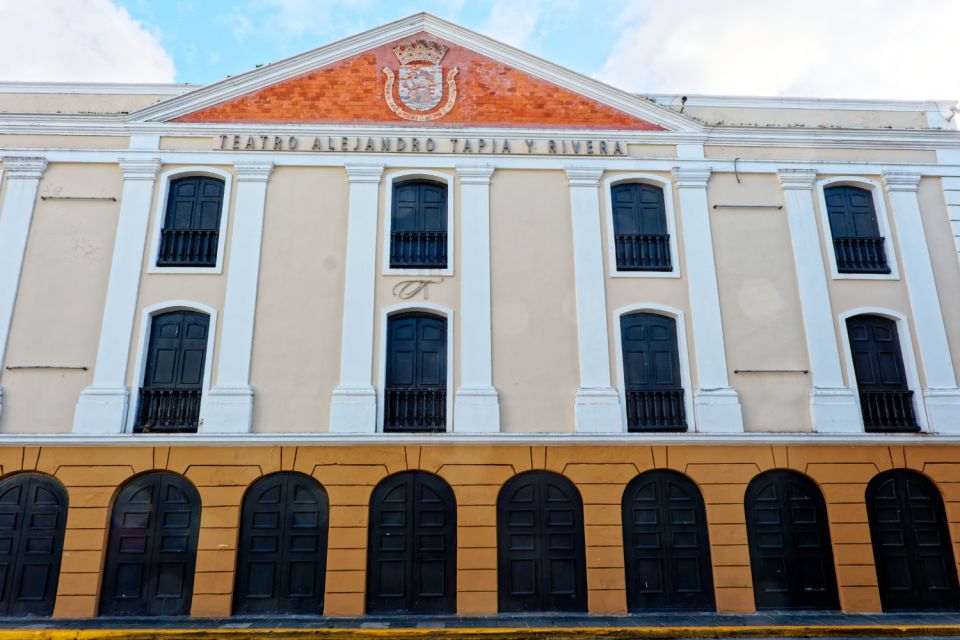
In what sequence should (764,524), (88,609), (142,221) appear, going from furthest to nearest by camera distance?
(142,221)
(764,524)
(88,609)

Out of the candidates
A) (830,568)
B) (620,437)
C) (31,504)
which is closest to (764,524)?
(830,568)

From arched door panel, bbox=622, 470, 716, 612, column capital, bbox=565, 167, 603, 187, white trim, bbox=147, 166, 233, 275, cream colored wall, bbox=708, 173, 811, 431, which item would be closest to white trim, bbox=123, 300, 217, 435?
white trim, bbox=147, 166, 233, 275

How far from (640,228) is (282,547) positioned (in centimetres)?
906

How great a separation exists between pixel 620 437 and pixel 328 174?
7630 millimetres

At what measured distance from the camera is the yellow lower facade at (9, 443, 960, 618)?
1103 centimetres

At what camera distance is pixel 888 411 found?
12.3 m

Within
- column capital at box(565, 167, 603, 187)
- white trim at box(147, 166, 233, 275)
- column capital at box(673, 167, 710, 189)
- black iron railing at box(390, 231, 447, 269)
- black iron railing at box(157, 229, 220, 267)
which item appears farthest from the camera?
column capital at box(673, 167, 710, 189)

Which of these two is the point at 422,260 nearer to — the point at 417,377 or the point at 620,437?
the point at 417,377

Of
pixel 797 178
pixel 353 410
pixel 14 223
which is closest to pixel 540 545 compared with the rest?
pixel 353 410

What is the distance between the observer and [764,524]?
11.6m

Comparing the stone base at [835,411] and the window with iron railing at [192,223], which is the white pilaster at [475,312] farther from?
the stone base at [835,411]

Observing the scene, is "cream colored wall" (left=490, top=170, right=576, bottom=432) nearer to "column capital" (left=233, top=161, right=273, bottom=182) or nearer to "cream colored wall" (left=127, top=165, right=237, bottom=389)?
"column capital" (left=233, top=161, right=273, bottom=182)

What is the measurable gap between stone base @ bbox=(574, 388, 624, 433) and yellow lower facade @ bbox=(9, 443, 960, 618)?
391 mm

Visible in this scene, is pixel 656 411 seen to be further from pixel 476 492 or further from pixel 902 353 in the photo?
pixel 902 353
